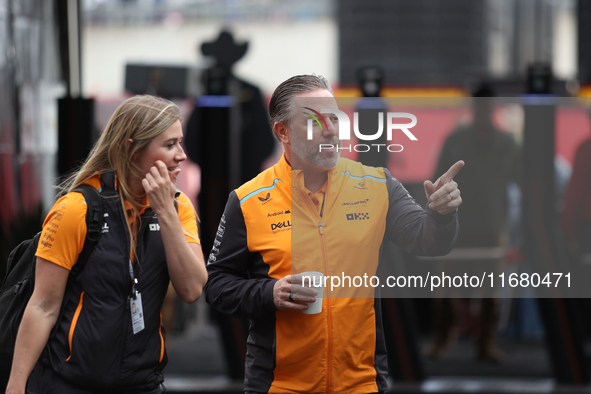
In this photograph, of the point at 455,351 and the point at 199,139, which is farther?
the point at 455,351

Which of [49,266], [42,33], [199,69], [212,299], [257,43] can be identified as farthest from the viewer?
[257,43]

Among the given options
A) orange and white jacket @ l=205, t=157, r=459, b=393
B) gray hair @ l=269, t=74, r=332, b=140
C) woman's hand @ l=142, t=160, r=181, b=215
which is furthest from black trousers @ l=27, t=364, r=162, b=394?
gray hair @ l=269, t=74, r=332, b=140

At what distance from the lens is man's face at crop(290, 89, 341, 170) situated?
209 centimetres

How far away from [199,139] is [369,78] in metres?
1.17

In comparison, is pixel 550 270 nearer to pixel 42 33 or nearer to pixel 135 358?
pixel 135 358

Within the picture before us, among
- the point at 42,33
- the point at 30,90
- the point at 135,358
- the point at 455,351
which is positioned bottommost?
the point at 455,351

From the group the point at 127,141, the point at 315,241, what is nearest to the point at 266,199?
the point at 315,241

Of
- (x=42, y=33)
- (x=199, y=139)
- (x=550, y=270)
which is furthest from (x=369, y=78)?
(x=550, y=270)

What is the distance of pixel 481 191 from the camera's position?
2402 millimetres

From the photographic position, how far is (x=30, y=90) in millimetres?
5164

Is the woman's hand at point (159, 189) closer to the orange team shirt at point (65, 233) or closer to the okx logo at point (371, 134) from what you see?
the orange team shirt at point (65, 233)

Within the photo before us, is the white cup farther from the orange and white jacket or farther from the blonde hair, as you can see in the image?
the blonde hair

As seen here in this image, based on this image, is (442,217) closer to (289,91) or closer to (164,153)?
(289,91)

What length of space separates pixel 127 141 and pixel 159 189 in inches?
7.8
